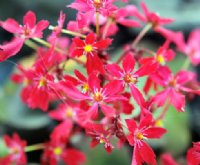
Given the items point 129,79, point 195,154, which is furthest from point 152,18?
point 195,154

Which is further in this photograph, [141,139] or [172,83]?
[172,83]

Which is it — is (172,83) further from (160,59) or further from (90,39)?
(90,39)

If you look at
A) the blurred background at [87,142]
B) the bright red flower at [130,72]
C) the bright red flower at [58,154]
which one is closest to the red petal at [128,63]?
the bright red flower at [130,72]

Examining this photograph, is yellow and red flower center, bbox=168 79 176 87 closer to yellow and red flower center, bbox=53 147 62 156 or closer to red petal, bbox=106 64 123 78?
red petal, bbox=106 64 123 78

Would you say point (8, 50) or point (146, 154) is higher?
point (8, 50)

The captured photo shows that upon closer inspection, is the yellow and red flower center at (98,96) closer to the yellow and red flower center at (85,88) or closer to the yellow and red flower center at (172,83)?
the yellow and red flower center at (85,88)

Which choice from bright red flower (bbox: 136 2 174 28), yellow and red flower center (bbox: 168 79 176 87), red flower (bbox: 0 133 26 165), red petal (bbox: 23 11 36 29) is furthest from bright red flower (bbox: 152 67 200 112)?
red flower (bbox: 0 133 26 165)

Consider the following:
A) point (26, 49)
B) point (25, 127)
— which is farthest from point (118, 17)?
point (26, 49)
